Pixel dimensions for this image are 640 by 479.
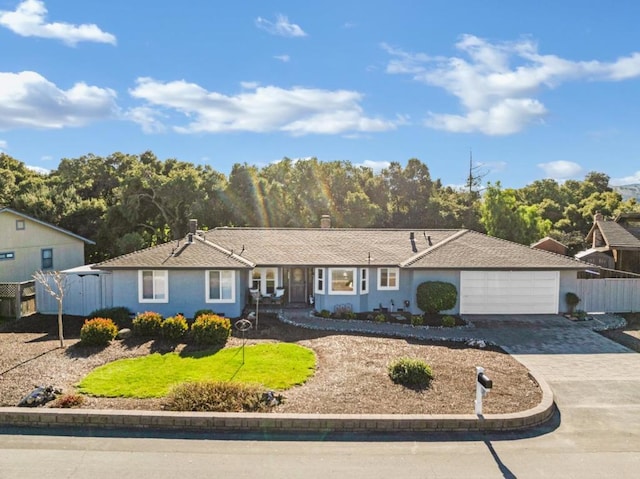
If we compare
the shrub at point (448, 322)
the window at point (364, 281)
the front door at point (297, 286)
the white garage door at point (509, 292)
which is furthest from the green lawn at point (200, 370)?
the white garage door at point (509, 292)

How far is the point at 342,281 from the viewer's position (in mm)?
20406

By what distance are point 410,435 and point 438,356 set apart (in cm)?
516

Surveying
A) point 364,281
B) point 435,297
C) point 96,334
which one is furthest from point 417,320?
point 96,334

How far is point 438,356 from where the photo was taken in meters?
14.0

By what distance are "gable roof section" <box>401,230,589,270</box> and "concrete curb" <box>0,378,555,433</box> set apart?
416 inches

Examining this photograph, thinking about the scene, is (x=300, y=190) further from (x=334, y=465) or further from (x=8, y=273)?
(x=334, y=465)

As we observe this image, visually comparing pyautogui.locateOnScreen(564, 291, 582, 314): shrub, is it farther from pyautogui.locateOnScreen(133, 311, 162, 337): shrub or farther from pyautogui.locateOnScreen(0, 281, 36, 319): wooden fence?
pyautogui.locateOnScreen(0, 281, 36, 319): wooden fence

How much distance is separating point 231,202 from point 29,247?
589 inches

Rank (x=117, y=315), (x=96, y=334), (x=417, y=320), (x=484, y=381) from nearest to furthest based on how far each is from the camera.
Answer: (x=484, y=381) < (x=96, y=334) < (x=117, y=315) < (x=417, y=320)

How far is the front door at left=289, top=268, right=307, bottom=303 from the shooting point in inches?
883

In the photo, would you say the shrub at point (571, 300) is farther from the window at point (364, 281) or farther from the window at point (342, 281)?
the window at point (342, 281)

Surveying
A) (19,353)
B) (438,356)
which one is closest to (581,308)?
(438,356)

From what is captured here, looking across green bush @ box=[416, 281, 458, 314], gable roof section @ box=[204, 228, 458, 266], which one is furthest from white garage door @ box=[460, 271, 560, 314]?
gable roof section @ box=[204, 228, 458, 266]

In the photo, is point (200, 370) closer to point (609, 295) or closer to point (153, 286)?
point (153, 286)
